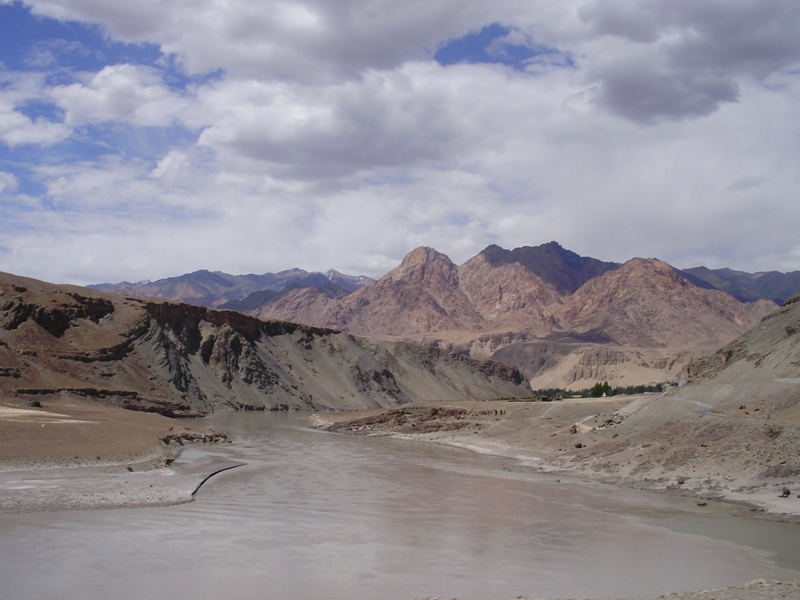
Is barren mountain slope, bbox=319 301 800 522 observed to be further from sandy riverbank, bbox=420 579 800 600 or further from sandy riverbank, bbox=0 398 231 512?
sandy riverbank, bbox=0 398 231 512

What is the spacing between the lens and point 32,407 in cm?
5572

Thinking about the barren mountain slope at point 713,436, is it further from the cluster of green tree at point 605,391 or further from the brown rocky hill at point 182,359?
the brown rocky hill at point 182,359

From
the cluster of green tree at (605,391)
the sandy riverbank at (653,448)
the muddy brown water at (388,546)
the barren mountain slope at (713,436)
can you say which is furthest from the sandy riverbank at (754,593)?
the cluster of green tree at (605,391)

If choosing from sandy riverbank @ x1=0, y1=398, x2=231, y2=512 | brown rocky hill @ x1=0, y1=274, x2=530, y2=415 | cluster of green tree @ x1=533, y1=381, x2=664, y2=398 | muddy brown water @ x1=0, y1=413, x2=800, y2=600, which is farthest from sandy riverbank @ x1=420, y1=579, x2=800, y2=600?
cluster of green tree @ x1=533, y1=381, x2=664, y2=398

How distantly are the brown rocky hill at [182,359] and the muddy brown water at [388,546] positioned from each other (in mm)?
44986

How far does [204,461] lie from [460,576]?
2816cm

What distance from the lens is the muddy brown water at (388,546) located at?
17.8 meters

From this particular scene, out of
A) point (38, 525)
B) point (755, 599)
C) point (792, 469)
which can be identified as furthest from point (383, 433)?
point (755, 599)

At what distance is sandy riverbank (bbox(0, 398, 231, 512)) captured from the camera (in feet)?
89.3

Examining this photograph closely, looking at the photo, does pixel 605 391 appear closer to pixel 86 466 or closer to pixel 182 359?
pixel 182 359

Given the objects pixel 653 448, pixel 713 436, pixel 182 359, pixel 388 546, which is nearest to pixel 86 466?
pixel 388 546

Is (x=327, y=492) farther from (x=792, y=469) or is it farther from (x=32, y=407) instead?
(x=32, y=407)

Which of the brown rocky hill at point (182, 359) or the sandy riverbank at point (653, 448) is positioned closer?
the sandy riverbank at point (653, 448)

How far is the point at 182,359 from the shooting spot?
361ft
